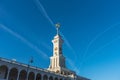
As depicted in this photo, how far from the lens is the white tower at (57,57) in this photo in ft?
285

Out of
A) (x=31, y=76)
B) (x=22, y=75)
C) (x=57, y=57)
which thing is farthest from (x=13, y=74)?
(x=57, y=57)

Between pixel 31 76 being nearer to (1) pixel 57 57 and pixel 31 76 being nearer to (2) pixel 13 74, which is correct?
(2) pixel 13 74

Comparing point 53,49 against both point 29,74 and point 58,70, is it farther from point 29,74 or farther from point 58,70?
point 29,74

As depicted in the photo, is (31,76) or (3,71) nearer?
(3,71)

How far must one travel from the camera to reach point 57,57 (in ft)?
296

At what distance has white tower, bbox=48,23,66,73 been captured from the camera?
285 feet

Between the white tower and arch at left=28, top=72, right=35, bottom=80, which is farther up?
the white tower

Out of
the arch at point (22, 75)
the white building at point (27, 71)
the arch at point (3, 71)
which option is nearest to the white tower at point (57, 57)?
the white building at point (27, 71)

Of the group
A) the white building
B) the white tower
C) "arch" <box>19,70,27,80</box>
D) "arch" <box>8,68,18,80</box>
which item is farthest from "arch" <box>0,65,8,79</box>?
the white tower

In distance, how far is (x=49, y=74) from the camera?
67.3m

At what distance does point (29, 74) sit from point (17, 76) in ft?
21.3

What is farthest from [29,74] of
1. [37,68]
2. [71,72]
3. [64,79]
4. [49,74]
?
[71,72]

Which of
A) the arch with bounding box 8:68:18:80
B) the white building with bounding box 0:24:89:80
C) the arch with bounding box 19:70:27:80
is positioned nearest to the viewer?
the white building with bounding box 0:24:89:80

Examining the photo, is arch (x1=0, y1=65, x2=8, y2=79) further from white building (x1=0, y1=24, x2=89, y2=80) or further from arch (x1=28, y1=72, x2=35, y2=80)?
arch (x1=28, y1=72, x2=35, y2=80)
